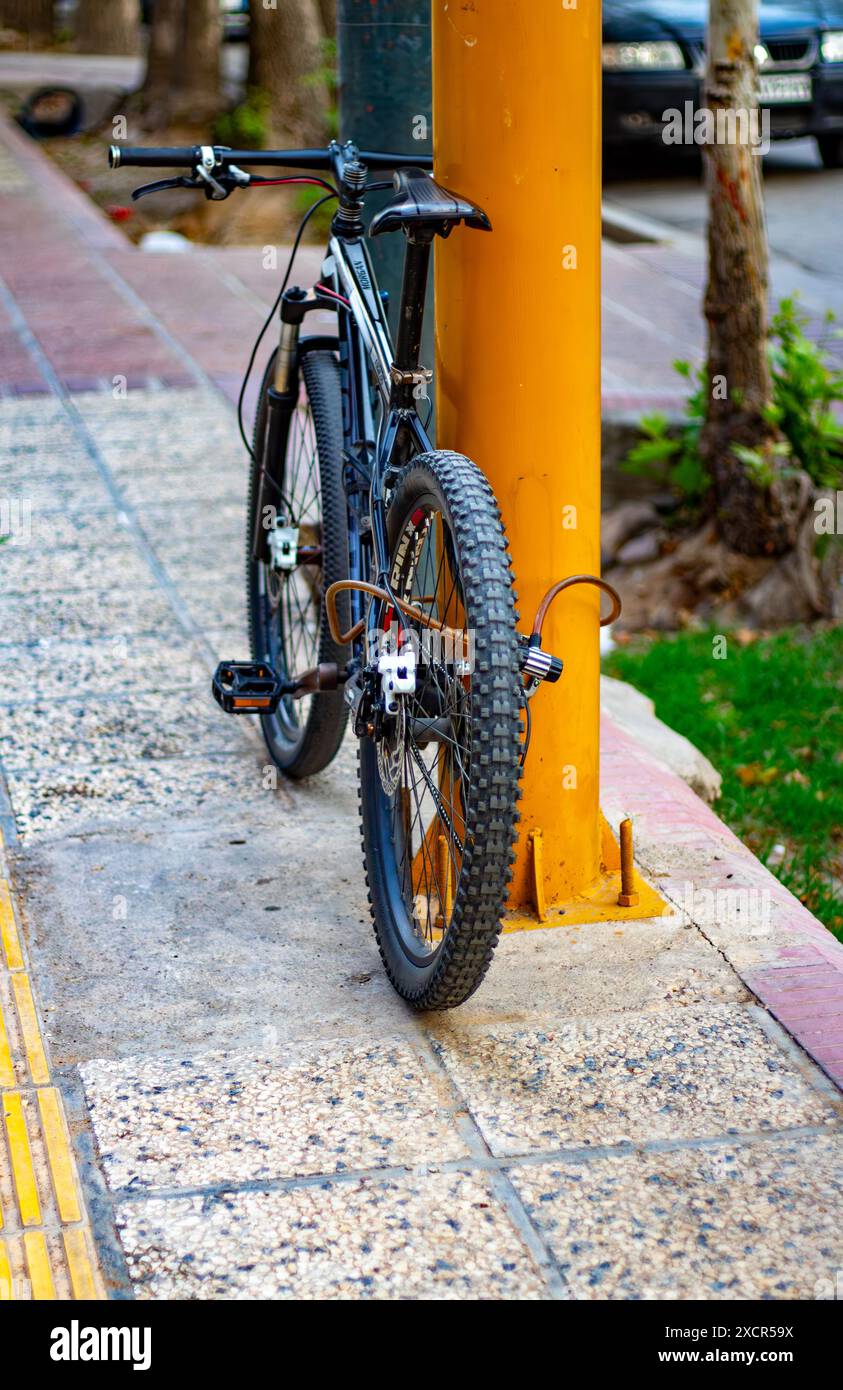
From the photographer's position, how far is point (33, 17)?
85.1ft

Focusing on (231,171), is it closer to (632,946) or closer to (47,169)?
(632,946)

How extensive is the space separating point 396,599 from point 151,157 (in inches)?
48.7

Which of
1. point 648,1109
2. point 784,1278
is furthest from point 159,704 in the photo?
point 784,1278

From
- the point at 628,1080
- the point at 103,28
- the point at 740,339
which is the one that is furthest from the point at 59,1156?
the point at 103,28

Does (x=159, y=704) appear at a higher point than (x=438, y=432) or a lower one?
lower

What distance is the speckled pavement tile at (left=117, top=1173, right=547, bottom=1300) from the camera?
246 cm

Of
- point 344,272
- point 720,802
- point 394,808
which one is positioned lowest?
point 720,802

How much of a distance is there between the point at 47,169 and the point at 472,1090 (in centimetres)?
1289

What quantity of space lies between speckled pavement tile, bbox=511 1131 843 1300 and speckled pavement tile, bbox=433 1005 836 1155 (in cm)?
8

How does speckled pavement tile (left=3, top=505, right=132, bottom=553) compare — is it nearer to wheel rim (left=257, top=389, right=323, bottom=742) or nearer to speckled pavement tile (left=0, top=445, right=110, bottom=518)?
speckled pavement tile (left=0, top=445, right=110, bottom=518)

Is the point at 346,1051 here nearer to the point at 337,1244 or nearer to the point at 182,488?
the point at 337,1244

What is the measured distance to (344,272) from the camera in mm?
3693

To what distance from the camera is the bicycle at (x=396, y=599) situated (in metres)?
2.80

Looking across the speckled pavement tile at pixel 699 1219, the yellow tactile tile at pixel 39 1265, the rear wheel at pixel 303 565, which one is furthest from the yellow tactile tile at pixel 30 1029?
the rear wheel at pixel 303 565
